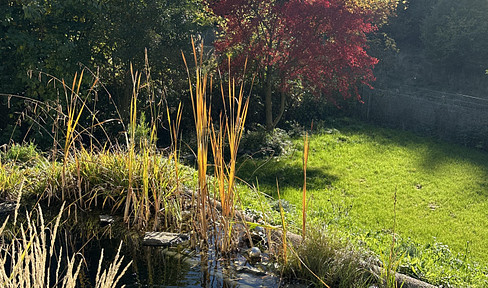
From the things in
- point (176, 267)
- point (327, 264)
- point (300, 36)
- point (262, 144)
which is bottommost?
point (262, 144)

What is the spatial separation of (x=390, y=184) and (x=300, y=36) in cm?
309

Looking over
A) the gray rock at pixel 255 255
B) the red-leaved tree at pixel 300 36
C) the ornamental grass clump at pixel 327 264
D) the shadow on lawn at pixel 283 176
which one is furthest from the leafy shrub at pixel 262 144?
the ornamental grass clump at pixel 327 264

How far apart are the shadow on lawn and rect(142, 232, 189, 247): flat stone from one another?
3.01 m

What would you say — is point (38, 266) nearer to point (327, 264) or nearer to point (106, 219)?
point (327, 264)

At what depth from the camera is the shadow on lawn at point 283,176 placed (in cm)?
721

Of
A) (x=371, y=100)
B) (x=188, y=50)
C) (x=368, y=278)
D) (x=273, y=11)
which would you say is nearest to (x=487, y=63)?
(x=371, y=100)

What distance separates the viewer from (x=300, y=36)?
9.02 metres

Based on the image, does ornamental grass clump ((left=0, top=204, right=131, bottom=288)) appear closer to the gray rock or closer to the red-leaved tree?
the gray rock

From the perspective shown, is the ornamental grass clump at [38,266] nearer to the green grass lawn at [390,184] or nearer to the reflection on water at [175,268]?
the reflection on water at [175,268]

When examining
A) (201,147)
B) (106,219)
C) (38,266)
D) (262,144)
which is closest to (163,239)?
(106,219)

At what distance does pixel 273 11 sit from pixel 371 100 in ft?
15.0

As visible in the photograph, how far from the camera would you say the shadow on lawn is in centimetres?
721

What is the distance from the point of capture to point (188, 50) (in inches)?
379

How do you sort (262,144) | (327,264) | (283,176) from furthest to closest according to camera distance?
(262,144) < (283,176) < (327,264)
